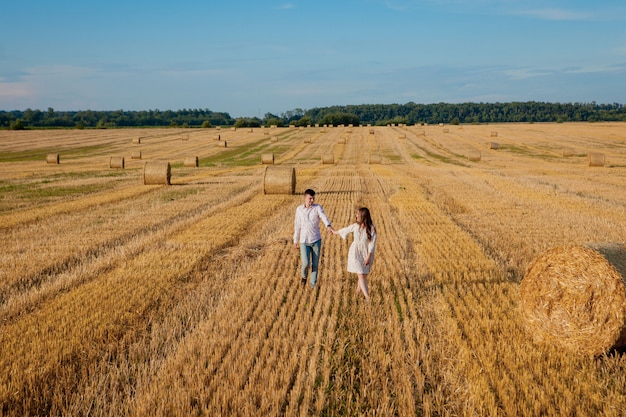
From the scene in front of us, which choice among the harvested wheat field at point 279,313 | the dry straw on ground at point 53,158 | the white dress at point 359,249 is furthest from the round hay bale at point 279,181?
the dry straw on ground at point 53,158

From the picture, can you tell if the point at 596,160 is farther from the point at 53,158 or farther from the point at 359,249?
the point at 53,158

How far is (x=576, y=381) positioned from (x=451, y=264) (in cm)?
514

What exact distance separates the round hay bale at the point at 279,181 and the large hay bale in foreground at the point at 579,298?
51.8 ft

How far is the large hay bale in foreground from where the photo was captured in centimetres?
671

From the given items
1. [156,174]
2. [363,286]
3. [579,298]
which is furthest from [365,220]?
[156,174]

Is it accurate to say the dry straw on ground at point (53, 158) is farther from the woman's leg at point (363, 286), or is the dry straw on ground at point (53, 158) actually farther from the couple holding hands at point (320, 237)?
the woman's leg at point (363, 286)

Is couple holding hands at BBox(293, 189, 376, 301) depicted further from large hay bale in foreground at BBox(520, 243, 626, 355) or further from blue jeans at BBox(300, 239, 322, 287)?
large hay bale in foreground at BBox(520, 243, 626, 355)

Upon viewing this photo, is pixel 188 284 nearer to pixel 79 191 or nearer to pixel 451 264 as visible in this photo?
pixel 451 264

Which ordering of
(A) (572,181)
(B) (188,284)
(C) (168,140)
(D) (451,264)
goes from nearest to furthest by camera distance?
1. (B) (188,284)
2. (D) (451,264)
3. (A) (572,181)
4. (C) (168,140)

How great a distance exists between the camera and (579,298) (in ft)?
23.1

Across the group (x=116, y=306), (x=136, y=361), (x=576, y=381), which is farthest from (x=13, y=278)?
(x=576, y=381)

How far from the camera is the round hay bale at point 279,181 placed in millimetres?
22766

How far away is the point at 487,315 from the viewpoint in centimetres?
812

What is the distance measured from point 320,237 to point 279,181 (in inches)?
527
